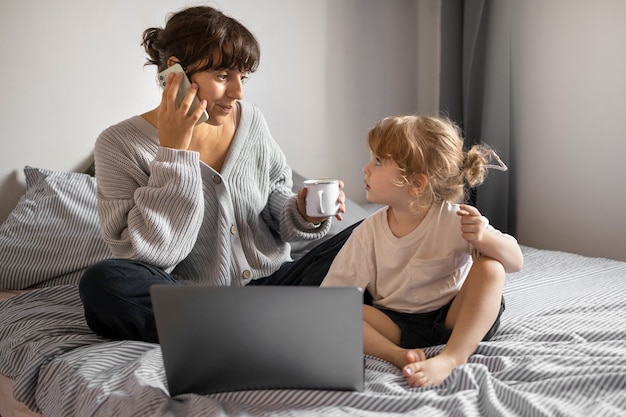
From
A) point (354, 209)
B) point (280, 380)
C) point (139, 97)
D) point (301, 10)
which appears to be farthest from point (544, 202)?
point (280, 380)

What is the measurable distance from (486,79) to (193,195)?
1.58 meters

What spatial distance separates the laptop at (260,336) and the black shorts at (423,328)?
252mm

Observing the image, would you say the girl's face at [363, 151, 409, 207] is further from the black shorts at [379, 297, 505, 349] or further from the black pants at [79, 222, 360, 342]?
the black pants at [79, 222, 360, 342]

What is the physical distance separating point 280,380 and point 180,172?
1.80ft

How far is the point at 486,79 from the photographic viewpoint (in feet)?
9.16

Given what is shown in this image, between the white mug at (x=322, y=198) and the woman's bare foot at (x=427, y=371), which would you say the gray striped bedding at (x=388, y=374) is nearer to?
the woman's bare foot at (x=427, y=371)

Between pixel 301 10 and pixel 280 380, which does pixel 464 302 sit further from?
pixel 301 10

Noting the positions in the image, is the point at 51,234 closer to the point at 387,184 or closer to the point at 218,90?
the point at 218,90

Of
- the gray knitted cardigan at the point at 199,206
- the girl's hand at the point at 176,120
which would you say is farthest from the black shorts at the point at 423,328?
the girl's hand at the point at 176,120

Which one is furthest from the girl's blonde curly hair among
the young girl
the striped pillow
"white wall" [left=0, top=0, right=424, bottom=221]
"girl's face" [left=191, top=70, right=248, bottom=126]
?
"white wall" [left=0, top=0, right=424, bottom=221]

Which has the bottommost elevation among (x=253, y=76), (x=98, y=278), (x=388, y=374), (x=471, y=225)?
(x=388, y=374)

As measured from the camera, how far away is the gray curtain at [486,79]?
2748 mm

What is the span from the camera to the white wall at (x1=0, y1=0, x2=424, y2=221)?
2217 mm

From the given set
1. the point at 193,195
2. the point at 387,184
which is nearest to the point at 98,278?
the point at 193,195
